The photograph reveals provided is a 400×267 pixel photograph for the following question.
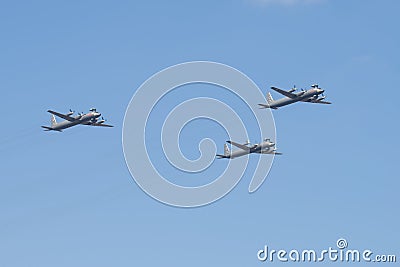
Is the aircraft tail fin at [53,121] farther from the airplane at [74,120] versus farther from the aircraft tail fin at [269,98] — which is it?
the aircraft tail fin at [269,98]

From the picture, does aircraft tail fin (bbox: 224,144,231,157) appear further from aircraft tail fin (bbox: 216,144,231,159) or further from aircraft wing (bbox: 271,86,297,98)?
aircraft wing (bbox: 271,86,297,98)

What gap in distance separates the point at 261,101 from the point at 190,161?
2567 cm

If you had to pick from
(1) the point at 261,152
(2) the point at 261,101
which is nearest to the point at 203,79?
(2) the point at 261,101

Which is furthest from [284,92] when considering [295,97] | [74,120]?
[74,120]

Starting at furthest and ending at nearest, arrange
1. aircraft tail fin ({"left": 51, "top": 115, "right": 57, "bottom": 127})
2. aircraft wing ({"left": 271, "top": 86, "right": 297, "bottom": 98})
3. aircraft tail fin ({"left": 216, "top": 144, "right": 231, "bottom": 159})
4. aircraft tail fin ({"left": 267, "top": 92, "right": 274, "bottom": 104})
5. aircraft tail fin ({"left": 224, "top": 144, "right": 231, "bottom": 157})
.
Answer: aircraft tail fin ({"left": 224, "top": 144, "right": 231, "bottom": 157}) < aircraft tail fin ({"left": 216, "top": 144, "right": 231, "bottom": 159}) < aircraft tail fin ({"left": 51, "top": 115, "right": 57, "bottom": 127}) < aircraft tail fin ({"left": 267, "top": 92, "right": 274, "bottom": 104}) < aircraft wing ({"left": 271, "top": 86, "right": 297, "bottom": 98})

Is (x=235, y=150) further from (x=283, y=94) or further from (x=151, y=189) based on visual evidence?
(x=151, y=189)

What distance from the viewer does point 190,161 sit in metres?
153

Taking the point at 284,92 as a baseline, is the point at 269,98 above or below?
above

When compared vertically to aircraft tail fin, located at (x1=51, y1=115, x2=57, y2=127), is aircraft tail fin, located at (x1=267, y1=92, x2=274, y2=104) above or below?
above

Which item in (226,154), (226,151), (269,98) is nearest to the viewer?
(269,98)

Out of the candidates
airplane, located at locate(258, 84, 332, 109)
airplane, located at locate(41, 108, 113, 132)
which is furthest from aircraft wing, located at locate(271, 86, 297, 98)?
airplane, located at locate(41, 108, 113, 132)

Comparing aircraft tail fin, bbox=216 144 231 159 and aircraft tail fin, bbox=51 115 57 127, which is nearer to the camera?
aircraft tail fin, bbox=51 115 57 127

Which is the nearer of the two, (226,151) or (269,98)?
(269,98)

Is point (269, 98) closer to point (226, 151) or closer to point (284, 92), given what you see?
point (284, 92)
